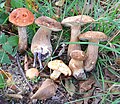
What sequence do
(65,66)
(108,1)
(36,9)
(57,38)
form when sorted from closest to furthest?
(65,66)
(57,38)
(36,9)
(108,1)

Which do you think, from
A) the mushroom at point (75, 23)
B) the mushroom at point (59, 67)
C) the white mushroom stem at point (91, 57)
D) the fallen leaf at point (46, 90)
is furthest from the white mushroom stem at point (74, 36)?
the fallen leaf at point (46, 90)

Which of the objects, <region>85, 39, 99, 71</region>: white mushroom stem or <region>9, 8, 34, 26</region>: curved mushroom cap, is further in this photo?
<region>85, 39, 99, 71</region>: white mushroom stem

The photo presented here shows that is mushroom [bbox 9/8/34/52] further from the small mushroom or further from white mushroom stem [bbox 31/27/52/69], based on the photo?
the small mushroom

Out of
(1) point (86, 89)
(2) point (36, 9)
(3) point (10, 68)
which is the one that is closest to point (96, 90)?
(1) point (86, 89)

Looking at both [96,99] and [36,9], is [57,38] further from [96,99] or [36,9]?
[96,99]

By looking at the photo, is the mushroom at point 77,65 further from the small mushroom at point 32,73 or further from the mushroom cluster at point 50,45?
the small mushroom at point 32,73

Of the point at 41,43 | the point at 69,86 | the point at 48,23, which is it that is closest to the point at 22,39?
the point at 41,43

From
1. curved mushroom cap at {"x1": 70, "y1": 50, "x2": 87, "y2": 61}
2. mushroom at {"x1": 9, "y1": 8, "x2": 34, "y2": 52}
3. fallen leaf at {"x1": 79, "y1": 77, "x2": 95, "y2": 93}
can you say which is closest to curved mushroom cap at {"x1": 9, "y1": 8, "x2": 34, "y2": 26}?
mushroom at {"x1": 9, "y1": 8, "x2": 34, "y2": 52}
